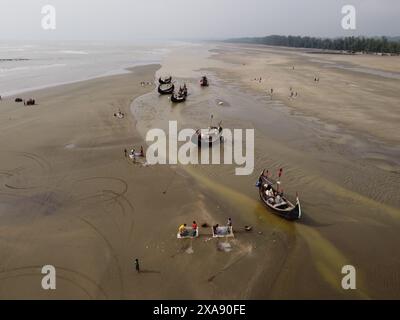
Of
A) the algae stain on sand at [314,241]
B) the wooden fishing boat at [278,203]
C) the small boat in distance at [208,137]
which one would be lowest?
the algae stain on sand at [314,241]

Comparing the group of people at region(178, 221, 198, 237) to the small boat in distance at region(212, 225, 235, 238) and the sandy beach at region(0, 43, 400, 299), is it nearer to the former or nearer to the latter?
the sandy beach at region(0, 43, 400, 299)

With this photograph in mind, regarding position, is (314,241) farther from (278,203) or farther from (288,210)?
(278,203)

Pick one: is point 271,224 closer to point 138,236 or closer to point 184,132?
point 138,236

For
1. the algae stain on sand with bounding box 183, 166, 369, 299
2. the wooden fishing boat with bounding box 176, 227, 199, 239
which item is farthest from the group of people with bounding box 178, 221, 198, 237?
the algae stain on sand with bounding box 183, 166, 369, 299

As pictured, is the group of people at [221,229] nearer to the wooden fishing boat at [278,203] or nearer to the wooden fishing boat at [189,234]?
the wooden fishing boat at [189,234]

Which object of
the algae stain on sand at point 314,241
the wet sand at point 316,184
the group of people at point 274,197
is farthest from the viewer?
the group of people at point 274,197

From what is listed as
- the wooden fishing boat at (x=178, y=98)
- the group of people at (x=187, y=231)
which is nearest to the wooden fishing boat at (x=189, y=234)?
the group of people at (x=187, y=231)

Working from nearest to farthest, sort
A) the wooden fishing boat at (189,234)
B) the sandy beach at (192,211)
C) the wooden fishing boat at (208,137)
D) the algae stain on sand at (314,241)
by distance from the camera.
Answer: the sandy beach at (192,211) → the algae stain on sand at (314,241) → the wooden fishing boat at (189,234) → the wooden fishing boat at (208,137)

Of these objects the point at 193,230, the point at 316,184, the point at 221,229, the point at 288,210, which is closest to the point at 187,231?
the point at 193,230

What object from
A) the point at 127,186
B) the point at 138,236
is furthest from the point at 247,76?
the point at 138,236
